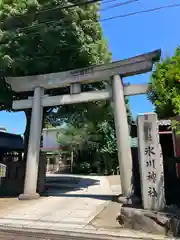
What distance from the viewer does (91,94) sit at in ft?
37.2

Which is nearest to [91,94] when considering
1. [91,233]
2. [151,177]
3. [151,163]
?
[151,163]

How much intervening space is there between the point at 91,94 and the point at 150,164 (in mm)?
4674

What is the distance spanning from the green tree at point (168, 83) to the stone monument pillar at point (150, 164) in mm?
838

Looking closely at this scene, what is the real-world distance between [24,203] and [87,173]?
19.4 meters

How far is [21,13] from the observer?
12.2 m

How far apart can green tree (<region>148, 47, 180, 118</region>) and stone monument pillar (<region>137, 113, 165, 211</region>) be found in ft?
2.75

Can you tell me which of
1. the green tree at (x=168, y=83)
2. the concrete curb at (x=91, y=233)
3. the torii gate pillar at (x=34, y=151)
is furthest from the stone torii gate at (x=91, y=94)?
the concrete curb at (x=91, y=233)

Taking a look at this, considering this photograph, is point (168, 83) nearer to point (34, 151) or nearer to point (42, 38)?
point (34, 151)

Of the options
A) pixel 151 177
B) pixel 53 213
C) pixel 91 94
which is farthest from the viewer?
pixel 91 94

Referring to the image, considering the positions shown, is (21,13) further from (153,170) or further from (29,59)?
(153,170)

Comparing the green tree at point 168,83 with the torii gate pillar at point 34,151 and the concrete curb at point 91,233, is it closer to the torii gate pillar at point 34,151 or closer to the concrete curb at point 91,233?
the concrete curb at point 91,233

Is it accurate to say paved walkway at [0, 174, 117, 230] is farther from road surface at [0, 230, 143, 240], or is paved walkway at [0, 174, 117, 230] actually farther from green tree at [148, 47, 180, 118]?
green tree at [148, 47, 180, 118]

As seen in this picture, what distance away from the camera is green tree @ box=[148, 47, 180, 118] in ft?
21.1

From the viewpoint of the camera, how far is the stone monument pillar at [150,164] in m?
7.49
